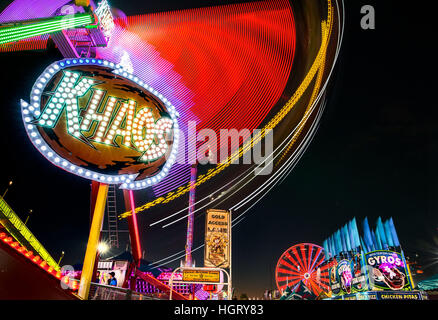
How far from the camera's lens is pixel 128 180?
909cm

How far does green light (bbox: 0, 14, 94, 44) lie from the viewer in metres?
8.15

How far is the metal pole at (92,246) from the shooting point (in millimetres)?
7889

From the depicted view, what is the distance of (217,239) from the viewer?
Result: 13.8 meters

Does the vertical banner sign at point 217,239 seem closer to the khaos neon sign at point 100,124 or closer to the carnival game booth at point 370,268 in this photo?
the khaos neon sign at point 100,124

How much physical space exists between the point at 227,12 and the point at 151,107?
8.20 m

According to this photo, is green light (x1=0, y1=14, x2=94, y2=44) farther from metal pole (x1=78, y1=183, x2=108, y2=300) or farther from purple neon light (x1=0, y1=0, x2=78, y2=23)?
metal pole (x1=78, y1=183, x2=108, y2=300)

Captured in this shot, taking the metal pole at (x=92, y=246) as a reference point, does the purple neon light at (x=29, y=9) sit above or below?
above

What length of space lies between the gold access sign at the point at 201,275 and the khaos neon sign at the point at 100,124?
3.48 metres

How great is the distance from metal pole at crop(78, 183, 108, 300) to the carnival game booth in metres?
17.2

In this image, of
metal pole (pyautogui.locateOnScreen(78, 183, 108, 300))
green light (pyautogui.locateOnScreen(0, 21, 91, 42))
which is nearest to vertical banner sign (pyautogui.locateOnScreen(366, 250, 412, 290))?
metal pole (pyautogui.locateOnScreen(78, 183, 108, 300))

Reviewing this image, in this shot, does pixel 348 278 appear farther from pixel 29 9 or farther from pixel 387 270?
pixel 29 9

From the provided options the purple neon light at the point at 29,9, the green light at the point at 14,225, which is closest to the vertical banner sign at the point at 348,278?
the green light at the point at 14,225

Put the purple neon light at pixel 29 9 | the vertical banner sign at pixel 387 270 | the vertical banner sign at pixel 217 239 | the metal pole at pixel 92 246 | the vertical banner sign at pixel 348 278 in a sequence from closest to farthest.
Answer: the metal pole at pixel 92 246 → the purple neon light at pixel 29 9 → the vertical banner sign at pixel 217 239 → the vertical banner sign at pixel 387 270 → the vertical banner sign at pixel 348 278
